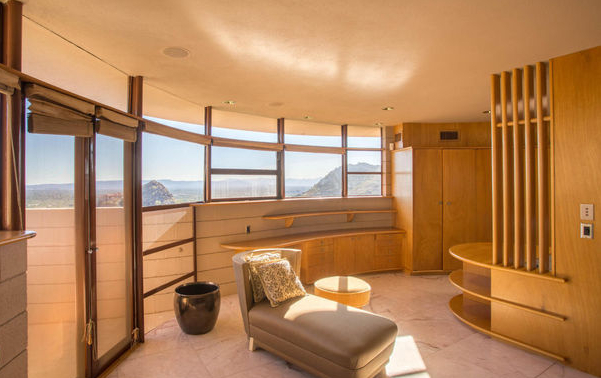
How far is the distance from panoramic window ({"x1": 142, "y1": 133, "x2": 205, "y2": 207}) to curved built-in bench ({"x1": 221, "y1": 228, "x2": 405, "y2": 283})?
3.13ft

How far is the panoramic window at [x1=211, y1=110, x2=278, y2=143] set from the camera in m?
4.74

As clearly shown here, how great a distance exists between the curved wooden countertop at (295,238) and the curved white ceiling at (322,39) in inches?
80.5

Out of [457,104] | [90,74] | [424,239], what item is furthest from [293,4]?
[424,239]

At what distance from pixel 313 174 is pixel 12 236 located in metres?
4.46

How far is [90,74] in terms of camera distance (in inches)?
107

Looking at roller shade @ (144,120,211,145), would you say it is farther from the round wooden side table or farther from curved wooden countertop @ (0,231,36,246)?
the round wooden side table

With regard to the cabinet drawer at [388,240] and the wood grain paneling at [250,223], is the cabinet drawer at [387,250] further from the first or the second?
the wood grain paneling at [250,223]

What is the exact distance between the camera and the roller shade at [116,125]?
8.43ft

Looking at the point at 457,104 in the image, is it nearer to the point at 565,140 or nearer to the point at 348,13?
the point at 565,140

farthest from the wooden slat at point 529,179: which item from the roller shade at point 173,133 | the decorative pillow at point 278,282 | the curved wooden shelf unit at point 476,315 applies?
the roller shade at point 173,133

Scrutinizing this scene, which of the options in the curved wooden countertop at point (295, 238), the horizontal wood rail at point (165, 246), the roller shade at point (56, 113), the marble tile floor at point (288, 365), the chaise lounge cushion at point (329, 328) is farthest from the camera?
the curved wooden countertop at point (295, 238)

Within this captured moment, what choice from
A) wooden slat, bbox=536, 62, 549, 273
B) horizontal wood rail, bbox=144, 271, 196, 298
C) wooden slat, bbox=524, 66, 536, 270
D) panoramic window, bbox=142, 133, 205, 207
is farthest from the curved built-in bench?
wooden slat, bbox=536, 62, 549, 273

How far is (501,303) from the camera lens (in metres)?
3.16

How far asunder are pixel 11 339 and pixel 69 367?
2.99ft
